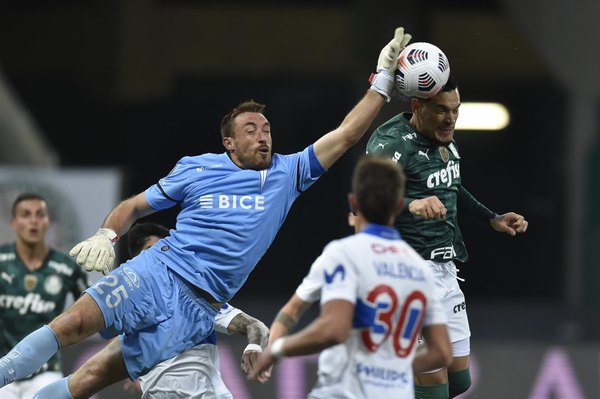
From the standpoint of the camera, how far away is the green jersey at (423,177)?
787 centimetres

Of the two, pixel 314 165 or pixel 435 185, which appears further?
pixel 314 165

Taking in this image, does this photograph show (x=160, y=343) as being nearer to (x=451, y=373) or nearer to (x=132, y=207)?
(x=132, y=207)

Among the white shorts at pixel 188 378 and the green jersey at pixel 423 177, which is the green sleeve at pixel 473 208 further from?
the white shorts at pixel 188 378

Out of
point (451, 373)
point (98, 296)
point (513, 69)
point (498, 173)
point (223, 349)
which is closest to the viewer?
point (98, 296)

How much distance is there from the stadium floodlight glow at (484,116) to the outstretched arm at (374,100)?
33.3 feet

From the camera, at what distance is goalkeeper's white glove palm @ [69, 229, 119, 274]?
758 cm

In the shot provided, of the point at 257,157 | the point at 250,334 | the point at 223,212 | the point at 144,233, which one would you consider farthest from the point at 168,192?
the point at 250,334

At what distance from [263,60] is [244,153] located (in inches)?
459

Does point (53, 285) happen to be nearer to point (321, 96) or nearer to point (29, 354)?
point (29, 354)

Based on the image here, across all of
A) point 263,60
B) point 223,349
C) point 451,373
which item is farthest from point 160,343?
point 263,60

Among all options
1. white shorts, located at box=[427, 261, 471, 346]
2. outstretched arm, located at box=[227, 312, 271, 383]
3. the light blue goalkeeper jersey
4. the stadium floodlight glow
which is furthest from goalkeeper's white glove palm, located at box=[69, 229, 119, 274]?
the stadium floodlight glow

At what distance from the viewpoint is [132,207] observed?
8000mm

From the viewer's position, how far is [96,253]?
7598mm

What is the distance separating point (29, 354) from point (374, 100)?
7.81 feet
